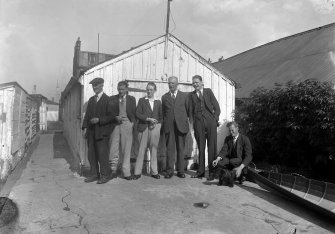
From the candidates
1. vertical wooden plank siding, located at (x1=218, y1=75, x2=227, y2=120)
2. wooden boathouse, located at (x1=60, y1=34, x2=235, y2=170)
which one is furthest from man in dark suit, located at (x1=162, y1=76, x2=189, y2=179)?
vertical wooden plank siding, located at (x1=218, y1=75, x2=227, y2=120)

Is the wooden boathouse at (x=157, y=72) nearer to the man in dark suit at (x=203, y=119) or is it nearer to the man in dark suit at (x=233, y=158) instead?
the man in dark suit at (x=203, y=119)

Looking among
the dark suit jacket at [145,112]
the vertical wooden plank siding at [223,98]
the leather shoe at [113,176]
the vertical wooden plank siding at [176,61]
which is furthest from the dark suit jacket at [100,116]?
the vertical wooden plank siding at [223,98]

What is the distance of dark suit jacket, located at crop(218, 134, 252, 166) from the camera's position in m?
6.06

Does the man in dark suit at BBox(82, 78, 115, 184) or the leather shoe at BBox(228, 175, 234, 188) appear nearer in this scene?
the leather shoe at BBox(228, 175, 234, 188)

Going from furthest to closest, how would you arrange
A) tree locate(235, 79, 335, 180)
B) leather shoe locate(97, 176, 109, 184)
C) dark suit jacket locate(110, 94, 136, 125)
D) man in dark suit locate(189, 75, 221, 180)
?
1. tree locate(235, 79, 335, 180)
2. man in dark suit locate(189, 75, 221, 180)
3. dark suit jacket locate(110, 94, 136, 125)
4. leather shoe locate(97, 176, 109, 184)

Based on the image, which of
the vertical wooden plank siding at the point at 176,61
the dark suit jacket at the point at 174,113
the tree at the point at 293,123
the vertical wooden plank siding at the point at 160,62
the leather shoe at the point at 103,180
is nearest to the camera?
the leather shoe at the point at 103,180

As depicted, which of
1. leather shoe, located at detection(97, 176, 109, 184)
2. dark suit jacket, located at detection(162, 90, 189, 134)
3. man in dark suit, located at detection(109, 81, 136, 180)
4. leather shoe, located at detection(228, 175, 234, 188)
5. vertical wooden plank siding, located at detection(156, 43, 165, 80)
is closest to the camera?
leather shoe, located at detection(228, 175, 234, 188)

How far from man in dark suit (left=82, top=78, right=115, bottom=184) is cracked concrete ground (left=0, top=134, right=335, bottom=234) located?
319 millimetres

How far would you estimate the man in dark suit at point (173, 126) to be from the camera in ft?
22.2

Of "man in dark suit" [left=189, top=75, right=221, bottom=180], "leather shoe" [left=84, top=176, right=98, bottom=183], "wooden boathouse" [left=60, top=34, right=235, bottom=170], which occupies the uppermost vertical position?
"wooden boathouse" [left=60, top=34, right=235, bottom=170]

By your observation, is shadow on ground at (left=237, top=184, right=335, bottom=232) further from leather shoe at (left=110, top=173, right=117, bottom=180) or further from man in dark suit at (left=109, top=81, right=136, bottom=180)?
leather shoe at (left=110, top=173, right=117, bottom=180)

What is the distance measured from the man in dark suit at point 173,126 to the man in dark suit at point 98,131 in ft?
3.94

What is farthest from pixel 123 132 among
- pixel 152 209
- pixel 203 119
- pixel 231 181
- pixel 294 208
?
pixel 294 208

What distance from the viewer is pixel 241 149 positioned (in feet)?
20.5
